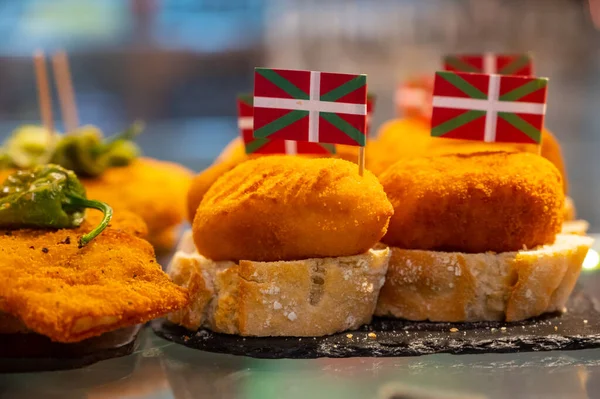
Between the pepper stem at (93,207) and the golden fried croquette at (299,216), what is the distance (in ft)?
1.20

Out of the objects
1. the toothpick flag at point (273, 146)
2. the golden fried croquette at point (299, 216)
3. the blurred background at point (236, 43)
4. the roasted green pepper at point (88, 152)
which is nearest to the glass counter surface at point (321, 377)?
the golden fried croquette at point (299, 216)

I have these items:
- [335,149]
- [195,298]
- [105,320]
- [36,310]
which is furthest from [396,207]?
[36,310]

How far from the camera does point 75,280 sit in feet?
8.48

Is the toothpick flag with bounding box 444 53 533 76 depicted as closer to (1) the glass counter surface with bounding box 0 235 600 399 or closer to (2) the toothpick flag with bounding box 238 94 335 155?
(2) the toothpick flag with bounding box 238 94 335 155

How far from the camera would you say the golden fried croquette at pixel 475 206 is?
9.84 feet

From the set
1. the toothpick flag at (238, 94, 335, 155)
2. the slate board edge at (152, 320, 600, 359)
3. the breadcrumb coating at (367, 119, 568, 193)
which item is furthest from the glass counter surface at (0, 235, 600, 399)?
Result: the breadcrumb coating at (367, 119, 568, 193)

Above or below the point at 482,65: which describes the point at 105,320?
below

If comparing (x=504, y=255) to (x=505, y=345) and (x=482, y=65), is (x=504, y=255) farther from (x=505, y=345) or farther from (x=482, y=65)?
(x=482, y=65)

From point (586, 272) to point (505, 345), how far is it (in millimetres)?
1375

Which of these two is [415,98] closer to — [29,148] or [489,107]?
[489,107]

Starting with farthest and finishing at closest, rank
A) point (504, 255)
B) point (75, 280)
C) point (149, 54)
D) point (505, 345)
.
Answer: point (149, 54), point (504, 255), point (505, 345), point (75, 280)

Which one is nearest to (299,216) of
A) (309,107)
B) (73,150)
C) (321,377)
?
(309,107)

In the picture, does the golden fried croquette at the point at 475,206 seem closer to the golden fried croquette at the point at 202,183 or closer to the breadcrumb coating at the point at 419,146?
the breadcrumb coating at the point at 419,146

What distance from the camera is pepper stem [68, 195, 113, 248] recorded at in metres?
2.81
